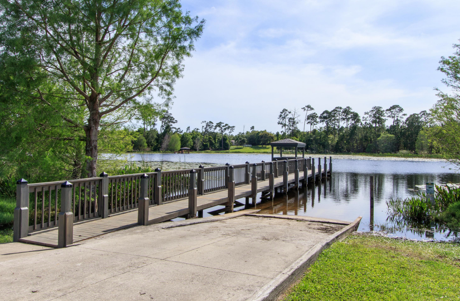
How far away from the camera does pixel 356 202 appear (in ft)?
59.0

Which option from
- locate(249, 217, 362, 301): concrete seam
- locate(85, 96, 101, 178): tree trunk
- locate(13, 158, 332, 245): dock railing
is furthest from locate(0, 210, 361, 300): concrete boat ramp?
locate(85, 96, 101, 178): tree trunk

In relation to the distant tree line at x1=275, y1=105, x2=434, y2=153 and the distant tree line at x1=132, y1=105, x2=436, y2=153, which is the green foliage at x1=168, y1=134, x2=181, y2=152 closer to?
the distant tree line at x1=132, y1=105, x2=436, y2=153

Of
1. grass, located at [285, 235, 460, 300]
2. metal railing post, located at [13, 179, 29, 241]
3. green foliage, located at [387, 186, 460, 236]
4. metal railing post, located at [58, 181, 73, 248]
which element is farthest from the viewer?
green foliage, located at [387, 186, 460, 236]

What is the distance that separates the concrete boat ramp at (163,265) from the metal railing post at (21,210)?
0.35 metres

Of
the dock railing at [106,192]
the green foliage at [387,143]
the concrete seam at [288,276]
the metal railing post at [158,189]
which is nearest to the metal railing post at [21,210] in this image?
the dock railing at [106,192]

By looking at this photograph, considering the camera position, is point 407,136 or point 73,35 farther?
point 407,136

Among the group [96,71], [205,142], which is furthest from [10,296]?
[205,142]

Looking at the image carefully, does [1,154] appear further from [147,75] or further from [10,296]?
[10,296]

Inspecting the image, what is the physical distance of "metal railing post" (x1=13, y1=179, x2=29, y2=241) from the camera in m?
5.75

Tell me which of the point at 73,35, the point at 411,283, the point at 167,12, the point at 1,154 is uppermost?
the point at 167,12

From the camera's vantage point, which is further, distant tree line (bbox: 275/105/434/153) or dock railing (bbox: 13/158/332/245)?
distant tree line (bbox: 275/105/434/153)

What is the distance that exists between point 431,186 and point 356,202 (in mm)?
5350

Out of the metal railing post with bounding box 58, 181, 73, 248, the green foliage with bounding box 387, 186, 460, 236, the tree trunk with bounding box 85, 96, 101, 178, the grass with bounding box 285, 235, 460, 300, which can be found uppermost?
the tree trunk with bounding box 85, 96, 101, 178

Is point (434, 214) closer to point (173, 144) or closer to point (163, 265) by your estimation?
point (163, 265)
